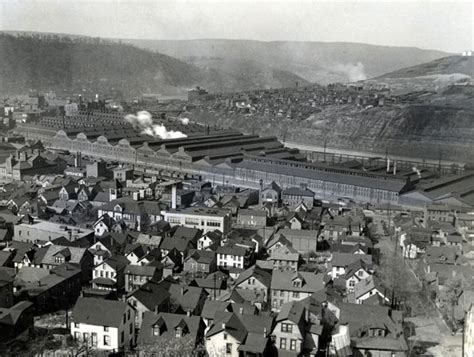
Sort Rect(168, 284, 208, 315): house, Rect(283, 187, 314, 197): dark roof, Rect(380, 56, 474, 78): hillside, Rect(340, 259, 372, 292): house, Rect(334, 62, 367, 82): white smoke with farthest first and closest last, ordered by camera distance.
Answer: Rect(334, 62, 367, 82): white smoke
Rect(380, 56, 474, 78): hillside
Rect(283, 187, 314, 197): dark roof
Rect(340, 259, 372, 292): house
Rect(168, 284, 208, 315): house

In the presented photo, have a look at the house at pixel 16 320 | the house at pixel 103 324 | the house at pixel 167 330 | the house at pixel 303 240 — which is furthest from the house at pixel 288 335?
the house at pixel 303 240

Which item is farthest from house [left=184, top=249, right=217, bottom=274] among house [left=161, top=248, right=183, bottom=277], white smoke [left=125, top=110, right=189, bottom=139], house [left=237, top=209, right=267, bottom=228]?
white smoke [left=125, top=110, right=189, bottom=139]

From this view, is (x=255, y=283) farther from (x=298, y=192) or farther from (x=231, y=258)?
(x=298, y=192)

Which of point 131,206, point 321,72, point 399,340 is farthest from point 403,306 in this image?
point 321,72

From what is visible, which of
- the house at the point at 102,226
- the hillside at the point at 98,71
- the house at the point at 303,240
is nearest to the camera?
the house at the point at 303,240

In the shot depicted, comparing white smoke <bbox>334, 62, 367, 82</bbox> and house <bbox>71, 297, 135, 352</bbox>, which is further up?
white smoke <bbox>334, 62, 367, 82</bbox>

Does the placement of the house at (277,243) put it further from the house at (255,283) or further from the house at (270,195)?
the house at (270,195)

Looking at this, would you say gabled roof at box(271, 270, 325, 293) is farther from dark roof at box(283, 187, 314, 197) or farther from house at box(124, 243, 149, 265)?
dark roof at box(283, 187, 314, 197)
